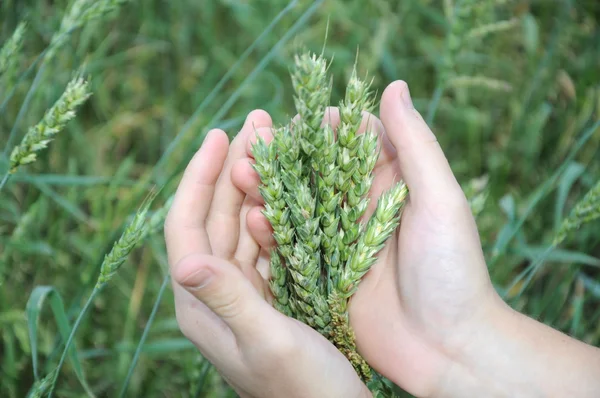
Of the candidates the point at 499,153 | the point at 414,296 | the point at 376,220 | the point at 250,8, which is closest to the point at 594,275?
the point at 499,153

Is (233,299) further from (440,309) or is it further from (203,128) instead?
(203,128)

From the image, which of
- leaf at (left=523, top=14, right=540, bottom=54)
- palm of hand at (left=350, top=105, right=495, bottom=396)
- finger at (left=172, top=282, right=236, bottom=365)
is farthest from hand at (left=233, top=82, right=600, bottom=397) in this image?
leaf at (left=523, top=14, right=540, bottom=54)

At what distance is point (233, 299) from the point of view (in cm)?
86

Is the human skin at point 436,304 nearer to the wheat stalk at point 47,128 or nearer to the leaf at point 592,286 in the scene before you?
the wheat stalk at point 47,128

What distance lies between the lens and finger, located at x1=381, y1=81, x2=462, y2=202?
1.10 metres

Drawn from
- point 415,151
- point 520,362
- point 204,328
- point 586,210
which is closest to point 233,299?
point 204,328

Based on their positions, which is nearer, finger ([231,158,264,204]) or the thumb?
the thumb

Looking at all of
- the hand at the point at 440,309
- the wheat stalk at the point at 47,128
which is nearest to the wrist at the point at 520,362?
the hand at the point at 440,309

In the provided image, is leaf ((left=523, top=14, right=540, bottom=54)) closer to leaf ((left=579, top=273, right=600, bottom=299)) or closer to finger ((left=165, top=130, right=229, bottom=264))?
leaf ((left=579, top=273, right=600, bottom=299))

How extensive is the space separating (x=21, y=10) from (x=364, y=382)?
118cm

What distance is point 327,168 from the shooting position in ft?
3.31

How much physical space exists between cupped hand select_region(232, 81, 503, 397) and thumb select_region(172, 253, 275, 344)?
0.28 m

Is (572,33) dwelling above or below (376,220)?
below

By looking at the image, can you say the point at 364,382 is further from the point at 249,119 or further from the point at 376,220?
the point at 249,119
